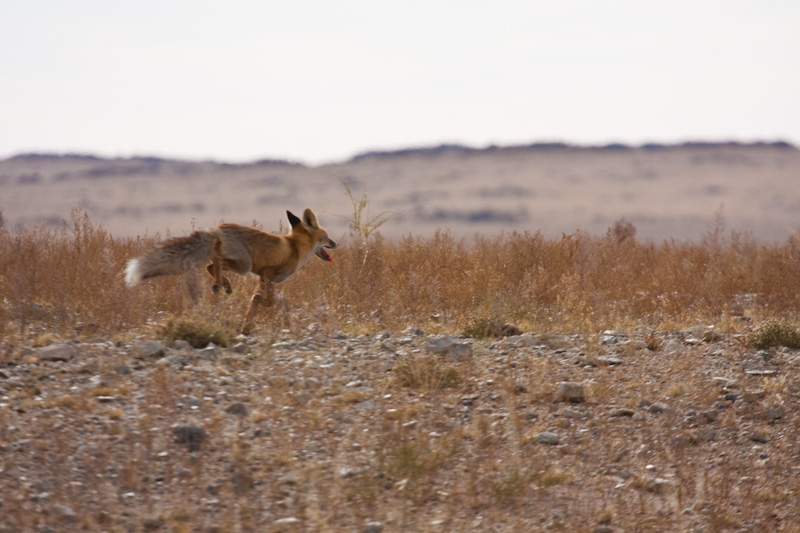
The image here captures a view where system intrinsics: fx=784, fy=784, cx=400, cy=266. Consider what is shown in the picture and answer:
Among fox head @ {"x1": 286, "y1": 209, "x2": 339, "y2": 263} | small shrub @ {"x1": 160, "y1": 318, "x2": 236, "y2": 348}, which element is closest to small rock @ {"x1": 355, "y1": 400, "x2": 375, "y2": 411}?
small shrub @ {"x1": 160, "y1": 318, "x2": 236, "y2": 348}

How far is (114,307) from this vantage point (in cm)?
748

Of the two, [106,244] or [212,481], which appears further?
[106,244]

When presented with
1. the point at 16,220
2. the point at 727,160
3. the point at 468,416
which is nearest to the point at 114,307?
the point at 468,416

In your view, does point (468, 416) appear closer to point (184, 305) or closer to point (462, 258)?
point (184, 305)

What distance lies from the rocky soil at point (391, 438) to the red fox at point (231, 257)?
80cm

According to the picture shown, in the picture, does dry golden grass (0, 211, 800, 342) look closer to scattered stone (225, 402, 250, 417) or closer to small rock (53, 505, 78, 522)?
scattered stone (225, 402, 250, 417)

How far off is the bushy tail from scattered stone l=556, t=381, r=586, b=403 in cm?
366

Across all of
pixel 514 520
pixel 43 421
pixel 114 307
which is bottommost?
pixel 514 520

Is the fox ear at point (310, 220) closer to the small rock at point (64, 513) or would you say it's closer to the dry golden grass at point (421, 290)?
the dry golden grass at point (421, 290)

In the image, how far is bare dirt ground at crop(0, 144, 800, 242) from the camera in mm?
80500

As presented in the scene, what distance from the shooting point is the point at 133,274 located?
741 centimetres

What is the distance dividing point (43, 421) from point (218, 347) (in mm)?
1954

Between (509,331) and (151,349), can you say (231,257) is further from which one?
(509,331)

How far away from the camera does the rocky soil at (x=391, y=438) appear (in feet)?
15.1
